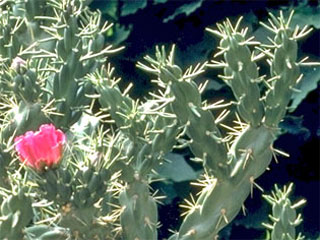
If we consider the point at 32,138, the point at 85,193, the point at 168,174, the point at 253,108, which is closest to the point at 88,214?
the point at 85,193

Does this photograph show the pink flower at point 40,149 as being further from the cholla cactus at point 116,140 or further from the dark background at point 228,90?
the dark background at point 228,90

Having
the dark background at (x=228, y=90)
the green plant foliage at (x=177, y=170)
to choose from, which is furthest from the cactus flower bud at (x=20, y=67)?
the dark background at (x=228, y=90)

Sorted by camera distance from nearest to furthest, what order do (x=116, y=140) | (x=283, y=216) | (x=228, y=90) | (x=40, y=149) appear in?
(x=40, y=149) → (x=283, y=216) → (x=116, y=140) → (x=228, y=90)

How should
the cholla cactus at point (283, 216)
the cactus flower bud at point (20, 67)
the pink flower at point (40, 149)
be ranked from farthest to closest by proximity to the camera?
the cactus flower bud at point (20, 67) → the cholla cactus at point (283, 216) → the pink flower at point (40, 149)

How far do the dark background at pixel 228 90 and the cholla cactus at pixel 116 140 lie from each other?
153 centimetres

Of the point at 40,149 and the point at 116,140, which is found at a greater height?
the point at 40,149

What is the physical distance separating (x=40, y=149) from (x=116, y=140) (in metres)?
0.41

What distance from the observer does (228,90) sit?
453 cm

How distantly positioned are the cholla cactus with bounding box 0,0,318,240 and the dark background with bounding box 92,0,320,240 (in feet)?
5.01

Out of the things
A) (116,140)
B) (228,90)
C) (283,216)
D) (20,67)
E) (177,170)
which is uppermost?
(20,67)

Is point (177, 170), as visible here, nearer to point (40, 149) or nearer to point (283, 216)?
point (283, 216)

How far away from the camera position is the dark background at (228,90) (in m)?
4.48

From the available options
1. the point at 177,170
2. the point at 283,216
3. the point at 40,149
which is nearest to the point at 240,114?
the point at 283,216

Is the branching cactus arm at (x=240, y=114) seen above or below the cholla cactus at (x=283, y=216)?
above
